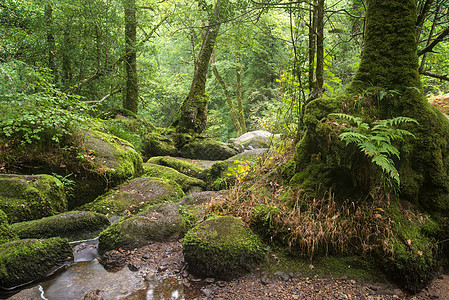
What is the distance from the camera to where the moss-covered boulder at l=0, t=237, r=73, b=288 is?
321cm

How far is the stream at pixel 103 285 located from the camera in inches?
126

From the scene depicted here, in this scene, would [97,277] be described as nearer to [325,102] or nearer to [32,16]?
[325,102]

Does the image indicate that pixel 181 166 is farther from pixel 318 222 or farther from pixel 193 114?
pixel 318 222

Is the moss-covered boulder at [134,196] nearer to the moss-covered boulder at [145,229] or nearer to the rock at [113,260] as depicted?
the moss-covered boulder at [145,229]

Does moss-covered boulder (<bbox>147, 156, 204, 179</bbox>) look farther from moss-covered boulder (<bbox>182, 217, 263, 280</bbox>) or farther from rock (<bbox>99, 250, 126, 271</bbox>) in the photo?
moss-covered boulder (<bbox>182, 217, 263, 280</bbox>)

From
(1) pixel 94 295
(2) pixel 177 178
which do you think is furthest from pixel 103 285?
(2) pixel 177 178

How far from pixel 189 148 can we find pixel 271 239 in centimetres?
897

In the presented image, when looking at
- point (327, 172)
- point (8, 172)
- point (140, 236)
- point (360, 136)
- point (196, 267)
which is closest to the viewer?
point (360, 136)

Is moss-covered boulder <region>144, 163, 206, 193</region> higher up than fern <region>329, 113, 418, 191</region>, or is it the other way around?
fern <region>329, 113, 418, 191</region>

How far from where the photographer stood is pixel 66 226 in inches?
176

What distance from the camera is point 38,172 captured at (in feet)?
18.1

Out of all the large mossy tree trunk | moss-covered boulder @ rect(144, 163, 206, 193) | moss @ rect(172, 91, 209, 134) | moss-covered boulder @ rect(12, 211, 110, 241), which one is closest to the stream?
moss-covered boulder @ rect(12, 211, 110, 241)

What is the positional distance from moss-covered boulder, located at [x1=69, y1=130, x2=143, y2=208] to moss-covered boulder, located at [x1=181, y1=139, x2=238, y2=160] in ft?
14.6

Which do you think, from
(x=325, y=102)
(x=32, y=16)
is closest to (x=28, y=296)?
(x=325, y=102)
